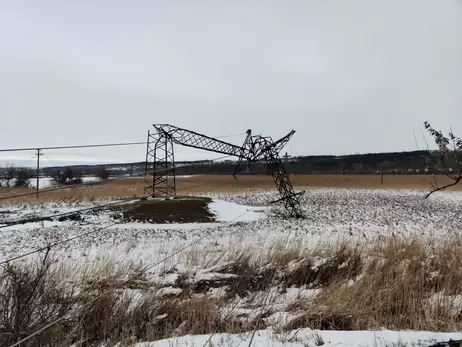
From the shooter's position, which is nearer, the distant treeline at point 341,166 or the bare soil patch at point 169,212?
the bare soil patch at point 169,212

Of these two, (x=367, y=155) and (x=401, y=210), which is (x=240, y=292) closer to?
(x=401, y=210)

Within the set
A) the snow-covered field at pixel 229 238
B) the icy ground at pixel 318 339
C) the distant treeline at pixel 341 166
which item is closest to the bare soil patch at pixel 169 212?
the snow-covered field at pixel 229 238

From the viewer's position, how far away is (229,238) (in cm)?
1180

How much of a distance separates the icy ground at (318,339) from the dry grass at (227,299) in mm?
387

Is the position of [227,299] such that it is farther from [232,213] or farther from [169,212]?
[232,213]

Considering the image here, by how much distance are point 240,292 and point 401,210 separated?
57.0 ft

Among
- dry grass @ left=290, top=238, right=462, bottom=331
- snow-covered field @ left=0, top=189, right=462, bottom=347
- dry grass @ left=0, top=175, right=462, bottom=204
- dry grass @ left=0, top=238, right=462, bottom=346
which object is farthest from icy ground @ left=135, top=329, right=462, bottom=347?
dry grass @ left=0, top=175, right=462, bottom=204

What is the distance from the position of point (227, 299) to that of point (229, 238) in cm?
596

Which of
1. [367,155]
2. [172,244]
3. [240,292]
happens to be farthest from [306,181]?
[240,292]

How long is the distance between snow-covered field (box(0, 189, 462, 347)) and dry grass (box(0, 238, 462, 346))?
0.32 metres

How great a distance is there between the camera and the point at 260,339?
3799 mm

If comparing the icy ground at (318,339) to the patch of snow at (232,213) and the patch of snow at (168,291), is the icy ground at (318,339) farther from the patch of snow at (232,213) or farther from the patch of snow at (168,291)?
the patch of snow at (232,213)

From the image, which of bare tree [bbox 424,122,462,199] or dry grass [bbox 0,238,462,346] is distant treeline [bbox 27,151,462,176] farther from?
bare tree [bbox 424,122,462,199]

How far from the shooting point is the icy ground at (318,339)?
Answer: 3627 mm
